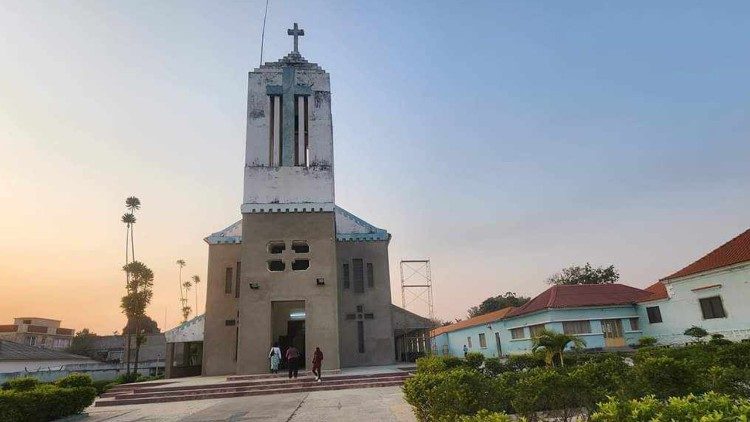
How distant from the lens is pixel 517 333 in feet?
108

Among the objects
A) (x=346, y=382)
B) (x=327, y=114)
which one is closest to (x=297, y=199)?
(x=327, y=114)

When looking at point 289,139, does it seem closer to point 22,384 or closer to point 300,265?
point 300,265

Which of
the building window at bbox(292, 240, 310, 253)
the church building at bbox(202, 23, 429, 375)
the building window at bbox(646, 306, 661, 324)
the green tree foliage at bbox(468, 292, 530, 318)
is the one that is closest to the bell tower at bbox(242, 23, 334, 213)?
the church building at bbox(202, 23, 429, 375)

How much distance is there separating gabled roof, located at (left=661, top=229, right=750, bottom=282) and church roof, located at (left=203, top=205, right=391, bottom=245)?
1866cm

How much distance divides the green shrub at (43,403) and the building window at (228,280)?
10.9 metres

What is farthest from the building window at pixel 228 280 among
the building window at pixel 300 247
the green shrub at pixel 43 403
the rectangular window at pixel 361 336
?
the green shrub at pixel 43 403

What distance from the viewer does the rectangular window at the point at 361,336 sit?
24116 mm

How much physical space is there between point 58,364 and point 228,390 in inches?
1537

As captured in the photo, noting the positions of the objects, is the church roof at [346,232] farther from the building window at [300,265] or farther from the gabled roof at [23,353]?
the gabled roof at [23,353]

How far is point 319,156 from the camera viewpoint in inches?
884

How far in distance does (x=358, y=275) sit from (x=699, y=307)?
20.5 meters

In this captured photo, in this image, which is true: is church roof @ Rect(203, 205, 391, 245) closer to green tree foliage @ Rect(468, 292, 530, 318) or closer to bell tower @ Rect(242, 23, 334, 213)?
bell tower @ Rect(242, 23, 334, 213)

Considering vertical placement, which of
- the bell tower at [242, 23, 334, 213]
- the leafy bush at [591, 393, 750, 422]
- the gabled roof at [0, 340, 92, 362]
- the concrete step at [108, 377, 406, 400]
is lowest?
the concrete step at [108, 377, 406, 400]

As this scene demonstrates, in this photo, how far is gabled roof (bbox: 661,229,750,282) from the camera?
22.9 metres
